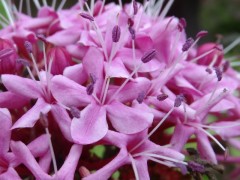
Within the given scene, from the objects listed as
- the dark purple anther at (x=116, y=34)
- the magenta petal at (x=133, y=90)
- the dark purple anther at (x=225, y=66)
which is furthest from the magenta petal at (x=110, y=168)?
the dark purple anther at (x=225, y=66)

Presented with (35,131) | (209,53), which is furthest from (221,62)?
(35,131)

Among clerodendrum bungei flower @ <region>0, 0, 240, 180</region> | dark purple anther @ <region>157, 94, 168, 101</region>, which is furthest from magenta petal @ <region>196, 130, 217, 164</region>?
dark purple anther @ <region>157, 94, 168, 101</region>

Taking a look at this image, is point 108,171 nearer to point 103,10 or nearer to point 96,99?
point 96,99

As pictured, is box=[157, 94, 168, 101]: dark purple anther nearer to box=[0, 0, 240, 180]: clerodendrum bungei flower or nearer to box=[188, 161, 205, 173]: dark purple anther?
box=[0, 0, 240, 180]: clerodendrum bungei flower

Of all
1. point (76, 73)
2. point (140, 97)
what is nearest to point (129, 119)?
point (140, 97)

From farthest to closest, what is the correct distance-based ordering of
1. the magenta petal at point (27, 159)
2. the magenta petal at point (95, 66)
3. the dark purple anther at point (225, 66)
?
the dark purple anther at point (225, 66) → the magenta petal at point (95, 66) → the magenta petal at point (27, 159)

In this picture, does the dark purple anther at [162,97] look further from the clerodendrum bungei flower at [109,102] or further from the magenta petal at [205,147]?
the magenta petal at [205,147]

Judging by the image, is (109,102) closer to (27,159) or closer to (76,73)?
(76,73)
